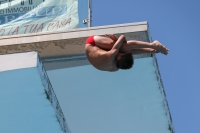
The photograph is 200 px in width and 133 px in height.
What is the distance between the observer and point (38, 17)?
9594 mm

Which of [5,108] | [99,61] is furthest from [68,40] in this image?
[5,108]

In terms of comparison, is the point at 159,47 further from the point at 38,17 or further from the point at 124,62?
the point at 38,17

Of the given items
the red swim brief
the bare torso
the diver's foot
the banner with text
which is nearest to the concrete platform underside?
the red swim brief

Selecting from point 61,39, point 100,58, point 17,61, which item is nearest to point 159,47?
point 100,58

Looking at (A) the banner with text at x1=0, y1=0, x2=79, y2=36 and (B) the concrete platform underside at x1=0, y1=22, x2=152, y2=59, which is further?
(A) the banner with text at x1=0, y1=0, x2=79, y2=36

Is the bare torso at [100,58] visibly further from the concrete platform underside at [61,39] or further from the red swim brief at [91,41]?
the concrete platform underside at [61,39]

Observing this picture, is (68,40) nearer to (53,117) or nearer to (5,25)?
(53,117)

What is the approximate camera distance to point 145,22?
25.3 feet

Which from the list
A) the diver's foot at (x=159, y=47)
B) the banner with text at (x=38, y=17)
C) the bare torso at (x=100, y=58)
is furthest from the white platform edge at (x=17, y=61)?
the banner with text at (x=38, y=17)

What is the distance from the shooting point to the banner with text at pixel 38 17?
30.9 ft

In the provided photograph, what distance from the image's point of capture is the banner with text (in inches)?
371

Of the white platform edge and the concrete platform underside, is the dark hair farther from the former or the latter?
the white platform edge

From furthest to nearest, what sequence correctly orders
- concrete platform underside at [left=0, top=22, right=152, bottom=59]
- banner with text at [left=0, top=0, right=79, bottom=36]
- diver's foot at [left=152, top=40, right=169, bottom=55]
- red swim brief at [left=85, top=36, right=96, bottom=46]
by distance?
banner with text at [left=0, top=0, right=79, bottom=36] < concrete platform underside at [left=0, top=22, right=152, bottom=59] < red swim brief at [left=85, top=36, right=96, bottom=46] < diver's foot at [left=152, top=40, right=169, bottom=55]

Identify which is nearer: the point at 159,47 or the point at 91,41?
the point at 159,47
